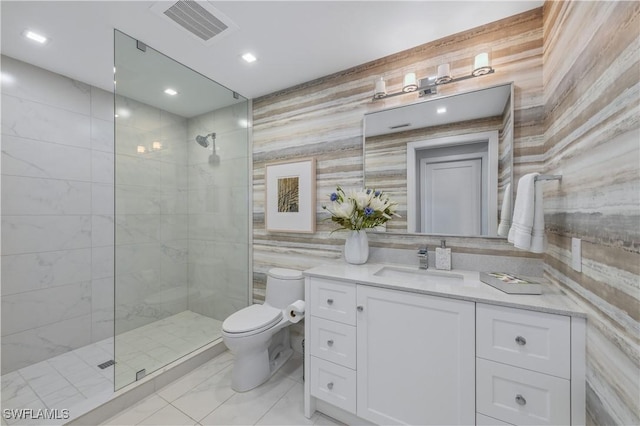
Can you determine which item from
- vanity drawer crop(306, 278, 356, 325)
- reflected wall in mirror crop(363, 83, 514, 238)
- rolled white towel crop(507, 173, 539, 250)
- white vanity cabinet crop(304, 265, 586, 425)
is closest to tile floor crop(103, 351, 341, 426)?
white vanity cabinet crop(304, 265, 586, 425)

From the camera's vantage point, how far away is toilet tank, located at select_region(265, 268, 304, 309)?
2.08 meters

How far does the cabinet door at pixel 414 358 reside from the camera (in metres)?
1.20

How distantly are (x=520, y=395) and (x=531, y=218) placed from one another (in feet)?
2.50

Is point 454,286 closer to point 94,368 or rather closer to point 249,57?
point 249,57

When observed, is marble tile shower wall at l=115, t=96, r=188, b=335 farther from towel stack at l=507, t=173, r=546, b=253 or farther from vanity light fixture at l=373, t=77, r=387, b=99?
towel stack at l=507, t=173, r=546, b=253

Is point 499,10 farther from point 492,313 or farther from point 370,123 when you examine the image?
point 492,313

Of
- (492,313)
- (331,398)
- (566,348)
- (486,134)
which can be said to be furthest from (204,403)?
(486,134)

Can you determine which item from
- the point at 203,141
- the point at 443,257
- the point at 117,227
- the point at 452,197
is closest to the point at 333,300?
the point at 443,257

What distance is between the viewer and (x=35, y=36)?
5.64 feet

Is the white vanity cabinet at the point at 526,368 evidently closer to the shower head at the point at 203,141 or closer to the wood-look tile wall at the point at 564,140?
the wood-look tile wall at the point at 564,140

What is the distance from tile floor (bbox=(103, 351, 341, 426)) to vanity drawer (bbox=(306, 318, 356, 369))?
42 cm

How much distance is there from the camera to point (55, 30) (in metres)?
1.67

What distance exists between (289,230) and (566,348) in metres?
1.86

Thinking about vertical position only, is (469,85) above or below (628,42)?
above
